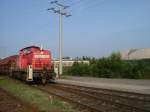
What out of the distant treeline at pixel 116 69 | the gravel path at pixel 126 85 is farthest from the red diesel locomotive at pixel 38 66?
the distant treeline at pixel 116 69

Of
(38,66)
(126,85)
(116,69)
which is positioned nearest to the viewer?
(126,85)

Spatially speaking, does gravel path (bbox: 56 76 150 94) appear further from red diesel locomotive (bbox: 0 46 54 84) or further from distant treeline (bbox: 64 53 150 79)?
distant treeline (bbox: 64 53 150 79)

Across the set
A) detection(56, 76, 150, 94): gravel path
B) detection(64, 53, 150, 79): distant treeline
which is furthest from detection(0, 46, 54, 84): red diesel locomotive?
detection(64, 53, 150, 79): distant treeline

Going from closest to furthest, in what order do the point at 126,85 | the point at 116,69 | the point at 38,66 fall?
the point at 126,85, the point at 38,66, the point at 116,69

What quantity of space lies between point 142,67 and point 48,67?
47.7 feet

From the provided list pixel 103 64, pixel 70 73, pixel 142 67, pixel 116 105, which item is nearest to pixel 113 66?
pixel 103 64

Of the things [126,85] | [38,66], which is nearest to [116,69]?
[126,85]

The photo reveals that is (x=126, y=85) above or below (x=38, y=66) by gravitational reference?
below

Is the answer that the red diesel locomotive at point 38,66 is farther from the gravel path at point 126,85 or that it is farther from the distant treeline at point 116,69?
the distant treeline at point 116,69

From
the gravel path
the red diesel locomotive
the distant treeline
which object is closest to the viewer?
the gravel path

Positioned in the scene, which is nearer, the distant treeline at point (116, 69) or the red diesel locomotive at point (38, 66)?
the red diesel locomotive at point (38, 66)

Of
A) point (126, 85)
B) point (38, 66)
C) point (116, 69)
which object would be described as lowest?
point (126, 85)

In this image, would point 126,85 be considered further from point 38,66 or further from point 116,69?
point 116,69

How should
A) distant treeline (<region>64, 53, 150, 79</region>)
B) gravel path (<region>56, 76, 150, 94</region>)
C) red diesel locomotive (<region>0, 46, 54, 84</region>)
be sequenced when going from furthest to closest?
distant treeline (<region>64, 53, 150, 79</region>)
red diesel locomotive (<region>0, 46, 54, 84</region>)
gravel path (<region>56, 76, 150, 94</region>)
